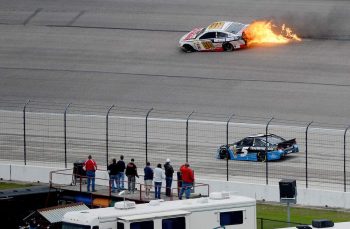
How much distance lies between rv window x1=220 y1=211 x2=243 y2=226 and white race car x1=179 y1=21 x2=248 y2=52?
28.8 meters

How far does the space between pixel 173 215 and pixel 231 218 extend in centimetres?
193

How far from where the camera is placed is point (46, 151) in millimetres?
51375

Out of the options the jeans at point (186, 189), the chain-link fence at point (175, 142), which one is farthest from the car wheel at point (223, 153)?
the jeans at point (186, 189)

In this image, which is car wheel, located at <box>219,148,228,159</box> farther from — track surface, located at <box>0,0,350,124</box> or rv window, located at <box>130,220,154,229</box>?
rv window, located at <box>130,220,154,229</box>

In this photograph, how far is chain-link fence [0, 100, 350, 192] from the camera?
4662cm

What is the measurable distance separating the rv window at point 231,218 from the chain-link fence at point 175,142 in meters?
10.1

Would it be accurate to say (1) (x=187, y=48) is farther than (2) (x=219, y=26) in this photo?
Yes

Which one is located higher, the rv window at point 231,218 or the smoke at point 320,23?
the smoke at point 320,23

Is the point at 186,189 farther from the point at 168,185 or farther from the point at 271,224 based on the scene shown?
the point at 271,224

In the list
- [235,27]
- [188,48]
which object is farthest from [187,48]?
[235,27]

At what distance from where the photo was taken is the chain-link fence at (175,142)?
46.6 m

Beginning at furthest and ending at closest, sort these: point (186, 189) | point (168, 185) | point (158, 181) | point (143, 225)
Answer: point (168, 185)
point (158, 181)
point (186, 189)
point (143, 225)

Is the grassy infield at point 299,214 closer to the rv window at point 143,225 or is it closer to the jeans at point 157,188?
the jeans at point 157,188

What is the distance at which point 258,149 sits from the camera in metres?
49.0
